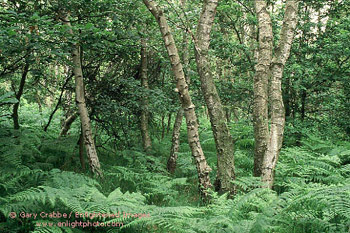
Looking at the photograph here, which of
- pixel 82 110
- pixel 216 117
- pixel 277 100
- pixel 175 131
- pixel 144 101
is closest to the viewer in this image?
pixel 277 100

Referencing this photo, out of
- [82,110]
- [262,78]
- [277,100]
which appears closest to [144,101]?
[82,110]

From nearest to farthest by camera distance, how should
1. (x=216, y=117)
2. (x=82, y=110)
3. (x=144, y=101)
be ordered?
(x=216, y=117), (x=82, y=110), (x=144, y=101)

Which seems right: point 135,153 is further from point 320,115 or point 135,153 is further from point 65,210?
point 320,115

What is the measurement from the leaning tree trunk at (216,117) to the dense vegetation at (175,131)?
0.7 inches

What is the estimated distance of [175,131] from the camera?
24.8 feet

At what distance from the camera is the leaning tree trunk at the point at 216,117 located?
4.86 m

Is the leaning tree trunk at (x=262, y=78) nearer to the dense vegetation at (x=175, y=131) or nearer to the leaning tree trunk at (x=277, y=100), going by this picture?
the dense vegetation at (x=175, y=131)

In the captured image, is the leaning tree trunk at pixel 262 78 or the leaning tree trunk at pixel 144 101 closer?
the leaning tree trunk at pixel 262 78

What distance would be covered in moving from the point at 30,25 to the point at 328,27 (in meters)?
7.91

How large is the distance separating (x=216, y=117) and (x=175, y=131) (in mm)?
2799

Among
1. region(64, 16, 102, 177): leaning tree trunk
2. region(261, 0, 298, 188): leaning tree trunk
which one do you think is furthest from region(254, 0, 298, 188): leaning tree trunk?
region(64, 16, 102, 177): leaning tree trunk

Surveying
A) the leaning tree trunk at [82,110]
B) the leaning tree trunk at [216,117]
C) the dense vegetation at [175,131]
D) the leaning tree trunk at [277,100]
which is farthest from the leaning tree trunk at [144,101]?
the leaning tree trunk at [277,100]

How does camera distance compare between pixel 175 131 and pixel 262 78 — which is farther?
pixel 175 131

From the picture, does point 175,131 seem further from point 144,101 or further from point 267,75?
point 267,75
